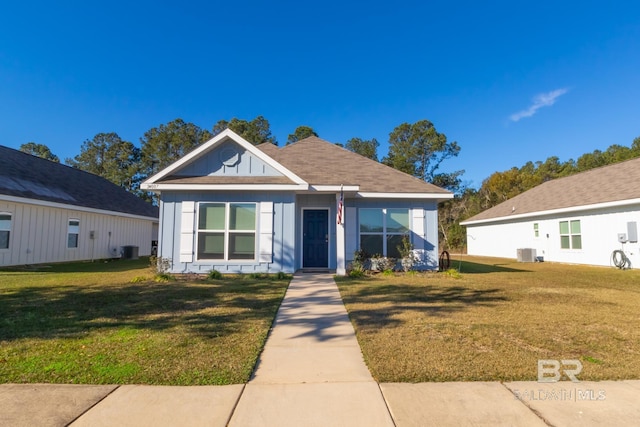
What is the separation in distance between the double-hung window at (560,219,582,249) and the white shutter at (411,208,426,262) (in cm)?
954

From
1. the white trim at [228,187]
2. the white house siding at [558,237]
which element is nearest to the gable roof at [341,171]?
the white trim at [228,187]

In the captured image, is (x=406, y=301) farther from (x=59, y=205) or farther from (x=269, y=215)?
(x=59, y=205)

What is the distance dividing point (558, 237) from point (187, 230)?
17.3 metres

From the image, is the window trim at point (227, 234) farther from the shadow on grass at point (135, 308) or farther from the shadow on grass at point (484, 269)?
the shadow on grass at point (484, 269)

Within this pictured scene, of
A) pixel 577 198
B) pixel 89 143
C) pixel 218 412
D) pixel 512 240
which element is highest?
pixel 89 143

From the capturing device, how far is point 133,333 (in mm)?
4430

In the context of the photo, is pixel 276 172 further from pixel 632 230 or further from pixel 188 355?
pixel 632 230

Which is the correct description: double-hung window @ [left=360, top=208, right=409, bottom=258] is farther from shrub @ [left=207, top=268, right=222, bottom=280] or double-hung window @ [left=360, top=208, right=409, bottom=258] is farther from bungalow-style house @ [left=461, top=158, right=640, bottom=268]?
bungalow-style house @ [left=461, top=158, right=640, bottom=268]

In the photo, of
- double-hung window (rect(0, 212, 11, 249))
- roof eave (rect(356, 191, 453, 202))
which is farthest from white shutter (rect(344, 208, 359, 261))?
double-hung window (rect(0, 212, 11, 249))

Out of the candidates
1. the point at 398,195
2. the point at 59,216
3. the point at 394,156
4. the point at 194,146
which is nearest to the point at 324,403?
the point at 398,195

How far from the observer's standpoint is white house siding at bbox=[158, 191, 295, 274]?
1022 cm

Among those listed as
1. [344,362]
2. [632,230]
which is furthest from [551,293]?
[632,230]

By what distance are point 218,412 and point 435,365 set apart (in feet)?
7.04

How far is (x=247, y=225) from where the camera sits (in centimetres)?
1033
